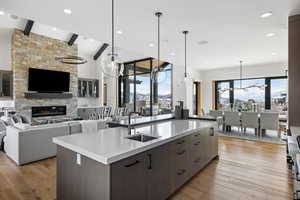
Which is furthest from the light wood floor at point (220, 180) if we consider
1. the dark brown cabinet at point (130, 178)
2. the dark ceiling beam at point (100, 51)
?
the dark ceiling beam at point (100, 51)

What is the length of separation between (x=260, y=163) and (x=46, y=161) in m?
4.46

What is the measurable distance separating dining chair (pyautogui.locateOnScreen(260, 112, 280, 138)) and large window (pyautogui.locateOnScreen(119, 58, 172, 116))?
13.3 feet

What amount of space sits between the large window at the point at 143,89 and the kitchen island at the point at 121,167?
5.90 m

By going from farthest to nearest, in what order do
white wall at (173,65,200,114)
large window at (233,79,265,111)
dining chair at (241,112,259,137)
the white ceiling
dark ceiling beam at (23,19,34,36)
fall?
white wall at (173,65,200,114), large window at (233,79,265,111), dark ceiling beam at (23,19,34,36), dining chair at (241,112,259,137), the white ceiling

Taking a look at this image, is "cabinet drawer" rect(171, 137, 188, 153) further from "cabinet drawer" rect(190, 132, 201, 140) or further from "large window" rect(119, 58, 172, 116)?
"large window" rect(119, 58, 172, 116)

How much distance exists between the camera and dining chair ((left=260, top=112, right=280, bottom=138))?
5.28 m

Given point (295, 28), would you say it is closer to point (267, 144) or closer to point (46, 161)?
point (267, 144)

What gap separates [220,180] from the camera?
2.77m

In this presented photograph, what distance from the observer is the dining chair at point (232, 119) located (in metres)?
5.96

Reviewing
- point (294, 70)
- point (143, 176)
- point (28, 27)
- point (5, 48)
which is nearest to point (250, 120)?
point (294, 70)

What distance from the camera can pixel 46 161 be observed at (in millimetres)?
3547

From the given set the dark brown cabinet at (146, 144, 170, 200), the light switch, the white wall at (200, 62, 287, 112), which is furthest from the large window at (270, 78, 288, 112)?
the light switch

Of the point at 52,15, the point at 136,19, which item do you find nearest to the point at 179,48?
the point at 136,19

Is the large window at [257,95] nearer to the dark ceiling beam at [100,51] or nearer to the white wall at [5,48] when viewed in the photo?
the dark ceiling beam at [100,51]
